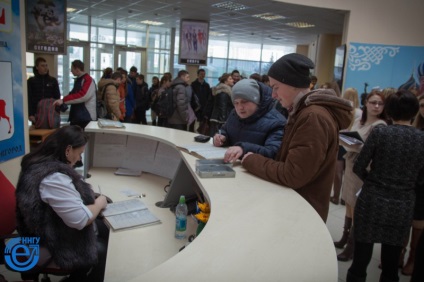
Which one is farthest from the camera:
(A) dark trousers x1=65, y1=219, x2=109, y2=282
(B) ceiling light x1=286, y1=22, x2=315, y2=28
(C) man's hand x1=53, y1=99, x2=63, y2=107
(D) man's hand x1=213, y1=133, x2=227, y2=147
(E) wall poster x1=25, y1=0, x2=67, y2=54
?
(B) ceiling light x1=286, y1=22, x2=315, y2=28

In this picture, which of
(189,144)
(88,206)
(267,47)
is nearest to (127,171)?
(189,144)

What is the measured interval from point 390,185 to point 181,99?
4268mm

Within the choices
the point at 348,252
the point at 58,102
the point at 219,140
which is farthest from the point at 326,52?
the point at 219,140

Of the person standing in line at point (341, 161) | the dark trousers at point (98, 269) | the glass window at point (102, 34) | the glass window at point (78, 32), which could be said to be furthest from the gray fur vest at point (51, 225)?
the glass window at point (102, 34)

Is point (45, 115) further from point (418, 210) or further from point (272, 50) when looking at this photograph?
point (272, 50)

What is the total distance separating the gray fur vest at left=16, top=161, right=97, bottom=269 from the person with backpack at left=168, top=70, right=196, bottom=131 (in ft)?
13.8

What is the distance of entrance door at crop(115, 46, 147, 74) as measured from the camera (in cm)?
1130

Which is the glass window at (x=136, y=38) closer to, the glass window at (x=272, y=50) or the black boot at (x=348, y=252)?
the glass window at (x=272, y=50)

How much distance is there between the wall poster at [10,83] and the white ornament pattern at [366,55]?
16.3ft

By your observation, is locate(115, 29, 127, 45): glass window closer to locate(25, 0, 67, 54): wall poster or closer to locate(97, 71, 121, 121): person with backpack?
locate(25, 0, 67, 54): wall poster

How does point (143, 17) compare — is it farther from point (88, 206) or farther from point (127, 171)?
point (88, 206)

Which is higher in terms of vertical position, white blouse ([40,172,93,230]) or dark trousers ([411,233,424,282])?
white blouse ([40,172,93,230])

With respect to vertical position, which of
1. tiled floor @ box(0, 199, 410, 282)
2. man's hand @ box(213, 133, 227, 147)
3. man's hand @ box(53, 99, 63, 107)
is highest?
man's hand @ box(213, 133, 227, 147)

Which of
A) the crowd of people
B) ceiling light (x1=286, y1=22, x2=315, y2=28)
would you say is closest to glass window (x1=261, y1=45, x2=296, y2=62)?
ceiling light (x1=286, y1=22, x2=315, y2=28)
